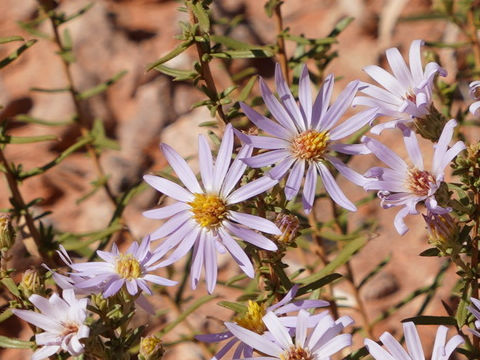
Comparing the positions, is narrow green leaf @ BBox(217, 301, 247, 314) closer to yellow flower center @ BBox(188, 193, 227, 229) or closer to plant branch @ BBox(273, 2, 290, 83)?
yellow flower center @ BBox(188, 193, 227, 229)

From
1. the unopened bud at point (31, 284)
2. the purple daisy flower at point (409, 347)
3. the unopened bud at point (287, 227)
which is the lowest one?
the purple daisy flower at point (409, 347)

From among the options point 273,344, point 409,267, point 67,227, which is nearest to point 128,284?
point 273,344

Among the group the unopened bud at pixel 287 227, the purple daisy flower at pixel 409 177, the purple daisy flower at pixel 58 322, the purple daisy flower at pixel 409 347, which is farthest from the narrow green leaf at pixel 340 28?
the purple daisy flower at pixel 58 322

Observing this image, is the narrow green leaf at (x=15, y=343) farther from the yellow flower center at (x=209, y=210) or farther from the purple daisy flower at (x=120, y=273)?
the yellow flower center at (x=209, y=210)

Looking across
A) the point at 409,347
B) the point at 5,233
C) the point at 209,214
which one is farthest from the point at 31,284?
the point at 409,347

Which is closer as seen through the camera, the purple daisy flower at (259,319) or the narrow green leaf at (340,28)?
the purple daisy flower at (259,319)

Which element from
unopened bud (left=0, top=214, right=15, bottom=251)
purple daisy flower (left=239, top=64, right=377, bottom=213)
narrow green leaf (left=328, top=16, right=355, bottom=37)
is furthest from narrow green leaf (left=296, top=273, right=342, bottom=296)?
narrow green leaf (left=328, top=16, right=355, bottom=37)
